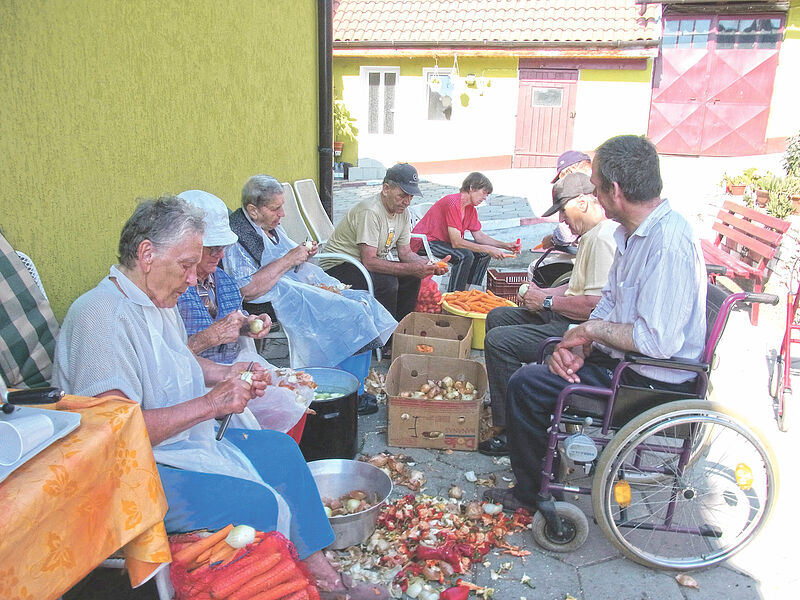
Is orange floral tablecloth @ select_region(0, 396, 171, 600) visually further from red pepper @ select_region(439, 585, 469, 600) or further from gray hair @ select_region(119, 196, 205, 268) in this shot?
red pepper @ select_region(439, 585, 469, 600)

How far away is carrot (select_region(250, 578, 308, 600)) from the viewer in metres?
2.01

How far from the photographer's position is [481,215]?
11.7 meters

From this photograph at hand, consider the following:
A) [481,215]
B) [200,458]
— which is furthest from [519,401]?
[481,215]

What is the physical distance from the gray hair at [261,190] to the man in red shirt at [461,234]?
2.50 metres

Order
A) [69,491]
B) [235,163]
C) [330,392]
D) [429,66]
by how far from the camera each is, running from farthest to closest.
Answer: [429,66] → [235,163] → [330,392] → [69,491]

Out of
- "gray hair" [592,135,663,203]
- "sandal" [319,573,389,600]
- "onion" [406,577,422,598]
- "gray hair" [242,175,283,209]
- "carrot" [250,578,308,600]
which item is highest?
"gray hair" [592,135,663,203]

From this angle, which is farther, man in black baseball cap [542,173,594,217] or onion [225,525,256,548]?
man in black baseball cap [542,173,594,217]

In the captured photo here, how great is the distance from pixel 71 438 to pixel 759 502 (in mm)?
2711

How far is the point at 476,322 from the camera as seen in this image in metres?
5.32

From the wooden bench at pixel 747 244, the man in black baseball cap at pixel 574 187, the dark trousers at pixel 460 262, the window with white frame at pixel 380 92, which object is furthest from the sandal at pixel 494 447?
the window with white frame at pixel 380 92

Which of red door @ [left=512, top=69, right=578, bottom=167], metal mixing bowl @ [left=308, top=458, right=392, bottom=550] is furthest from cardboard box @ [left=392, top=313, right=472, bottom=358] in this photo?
red door @ [left=512, top=69, right=578, bottom=167]

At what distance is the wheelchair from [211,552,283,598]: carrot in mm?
1341

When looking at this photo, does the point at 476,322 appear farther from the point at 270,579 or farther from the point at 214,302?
the point at 270,579

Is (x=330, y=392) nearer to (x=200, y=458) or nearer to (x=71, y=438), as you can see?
(x=200, y=458)
